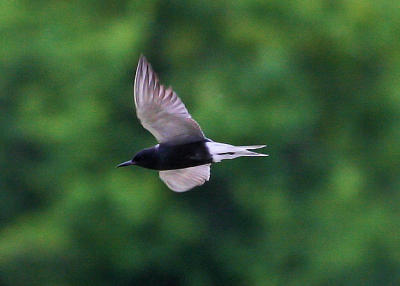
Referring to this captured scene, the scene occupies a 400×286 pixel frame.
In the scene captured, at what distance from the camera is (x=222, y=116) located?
26.8ft

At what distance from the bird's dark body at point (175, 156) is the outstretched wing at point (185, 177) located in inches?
16.3

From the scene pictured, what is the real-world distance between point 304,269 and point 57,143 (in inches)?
95.6

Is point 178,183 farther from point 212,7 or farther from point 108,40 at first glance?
point 212,7

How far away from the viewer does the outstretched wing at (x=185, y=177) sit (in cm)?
476

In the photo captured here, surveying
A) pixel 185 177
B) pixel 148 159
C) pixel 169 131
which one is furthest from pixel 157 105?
pixel 185 177

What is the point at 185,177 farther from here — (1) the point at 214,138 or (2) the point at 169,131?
(1) the point at 214,138

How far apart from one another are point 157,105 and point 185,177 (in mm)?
696

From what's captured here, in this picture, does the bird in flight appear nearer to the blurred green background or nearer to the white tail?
the white tail

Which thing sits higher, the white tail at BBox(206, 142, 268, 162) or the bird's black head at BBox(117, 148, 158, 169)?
the white tail at BBox(206, 142, 268, 162)

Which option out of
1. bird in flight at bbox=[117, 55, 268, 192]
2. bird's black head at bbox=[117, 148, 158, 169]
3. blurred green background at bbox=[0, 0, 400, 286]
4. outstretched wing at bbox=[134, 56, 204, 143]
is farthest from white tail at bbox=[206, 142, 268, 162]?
blurred green background at bbox=[0, 0, 400, 286]

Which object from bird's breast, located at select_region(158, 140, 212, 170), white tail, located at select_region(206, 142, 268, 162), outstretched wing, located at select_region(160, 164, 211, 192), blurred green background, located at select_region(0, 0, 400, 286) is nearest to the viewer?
white tail, located at select_region(206, 142, 268, 162)

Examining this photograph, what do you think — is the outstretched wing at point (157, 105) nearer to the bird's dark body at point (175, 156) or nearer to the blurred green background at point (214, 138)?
the bird's dark body at point (175, 156)

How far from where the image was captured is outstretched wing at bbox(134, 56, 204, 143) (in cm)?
418

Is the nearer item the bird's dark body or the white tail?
the white tail
